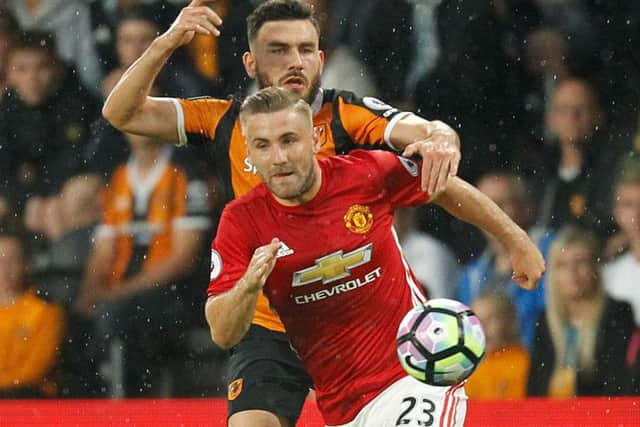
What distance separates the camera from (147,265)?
6.36 m

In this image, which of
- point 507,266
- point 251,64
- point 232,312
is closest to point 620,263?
point 507,266

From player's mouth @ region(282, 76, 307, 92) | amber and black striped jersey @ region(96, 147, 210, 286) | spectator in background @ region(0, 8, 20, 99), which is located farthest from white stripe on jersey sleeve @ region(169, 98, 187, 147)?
spectator in background @ region(0, 8, 20, 99)

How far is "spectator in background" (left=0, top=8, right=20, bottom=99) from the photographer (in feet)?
22.1

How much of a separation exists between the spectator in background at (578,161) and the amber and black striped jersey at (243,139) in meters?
2.37

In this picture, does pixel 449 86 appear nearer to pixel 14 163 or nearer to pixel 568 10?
pixel 568 10

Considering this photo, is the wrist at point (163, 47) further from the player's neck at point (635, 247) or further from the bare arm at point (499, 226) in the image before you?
the player's neck at point (635, 247)

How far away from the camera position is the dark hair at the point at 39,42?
265 inches

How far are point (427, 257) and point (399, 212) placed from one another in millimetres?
254

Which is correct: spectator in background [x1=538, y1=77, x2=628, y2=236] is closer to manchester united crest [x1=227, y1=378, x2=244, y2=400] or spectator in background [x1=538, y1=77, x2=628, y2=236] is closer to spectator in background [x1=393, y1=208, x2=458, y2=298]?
spectator in background [x1=393, y1=208, x2=458, y2=298]

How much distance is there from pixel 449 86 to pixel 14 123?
224 cm

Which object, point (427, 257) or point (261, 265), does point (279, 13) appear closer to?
point (261, 265)

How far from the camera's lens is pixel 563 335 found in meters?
6.07

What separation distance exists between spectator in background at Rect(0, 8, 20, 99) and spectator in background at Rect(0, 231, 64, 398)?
987 millimetres

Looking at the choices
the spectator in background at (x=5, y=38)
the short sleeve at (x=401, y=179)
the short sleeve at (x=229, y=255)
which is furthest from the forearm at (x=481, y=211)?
the spectator in background at (x=5, y=38)
